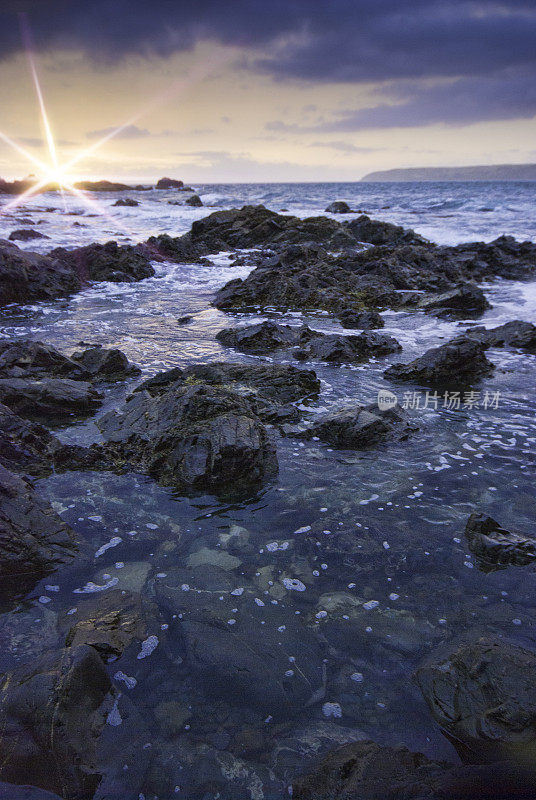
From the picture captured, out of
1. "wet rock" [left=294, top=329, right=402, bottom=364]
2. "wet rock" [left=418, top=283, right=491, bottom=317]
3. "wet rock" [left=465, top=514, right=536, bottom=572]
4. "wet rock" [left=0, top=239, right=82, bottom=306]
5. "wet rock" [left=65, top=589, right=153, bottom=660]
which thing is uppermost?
"wet rock" [left=0, top=239, right=82, bottom=306]

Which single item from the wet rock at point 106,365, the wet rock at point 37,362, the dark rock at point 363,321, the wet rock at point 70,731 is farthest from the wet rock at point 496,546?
the dark rock at point 363,321

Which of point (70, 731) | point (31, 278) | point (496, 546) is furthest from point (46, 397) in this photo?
point (31, 278)

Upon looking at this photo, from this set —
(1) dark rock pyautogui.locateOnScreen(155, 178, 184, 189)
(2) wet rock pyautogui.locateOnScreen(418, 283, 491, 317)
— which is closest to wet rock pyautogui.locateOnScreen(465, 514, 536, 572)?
(2) wet rock pyautogui.locateOnScreen(418, 283, 491, 317)

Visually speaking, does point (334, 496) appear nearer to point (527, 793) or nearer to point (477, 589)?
point (477, 589)

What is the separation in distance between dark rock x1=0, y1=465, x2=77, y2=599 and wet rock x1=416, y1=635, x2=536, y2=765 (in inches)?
137

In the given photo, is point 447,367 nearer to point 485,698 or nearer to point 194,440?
point 194,440

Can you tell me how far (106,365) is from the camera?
9562 mm

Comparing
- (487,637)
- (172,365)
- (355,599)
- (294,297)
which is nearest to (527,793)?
(487,637)

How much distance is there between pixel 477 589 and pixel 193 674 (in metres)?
2.65

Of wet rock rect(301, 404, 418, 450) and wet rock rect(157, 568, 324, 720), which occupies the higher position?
wet rock rect(301, 404, 418, 450)

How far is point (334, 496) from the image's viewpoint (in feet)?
18.8

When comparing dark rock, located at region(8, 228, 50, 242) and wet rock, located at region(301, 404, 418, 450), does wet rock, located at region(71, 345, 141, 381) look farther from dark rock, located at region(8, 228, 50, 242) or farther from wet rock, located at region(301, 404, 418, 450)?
dark rock, located at region(8, 228, 50, 242)

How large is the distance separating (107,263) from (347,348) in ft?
44.9

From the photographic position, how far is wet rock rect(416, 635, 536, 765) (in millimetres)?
2951
